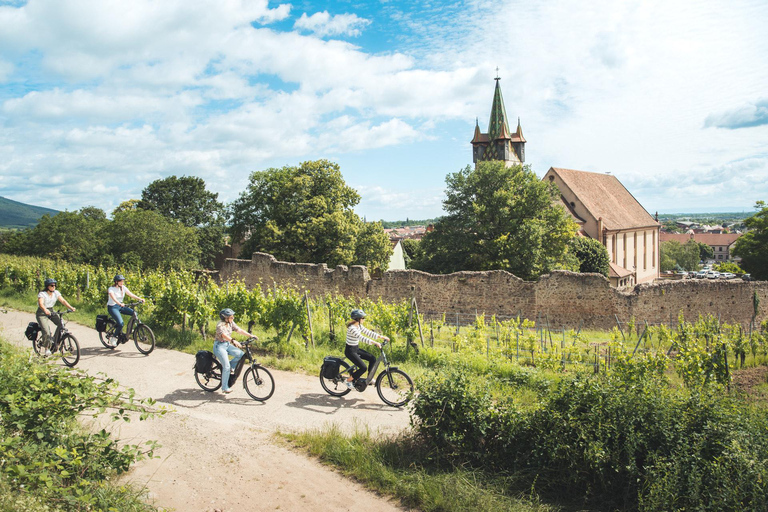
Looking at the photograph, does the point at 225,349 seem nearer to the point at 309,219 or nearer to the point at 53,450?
the point at 53,450

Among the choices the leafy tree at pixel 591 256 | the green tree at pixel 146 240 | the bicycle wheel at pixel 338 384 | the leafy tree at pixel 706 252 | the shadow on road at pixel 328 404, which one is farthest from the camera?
the leafy tree at pixel 706 252

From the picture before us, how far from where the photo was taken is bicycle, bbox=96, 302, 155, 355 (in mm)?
10391

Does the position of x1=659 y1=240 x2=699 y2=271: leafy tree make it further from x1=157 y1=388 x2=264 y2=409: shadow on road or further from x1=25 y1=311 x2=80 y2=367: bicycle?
x1=25 y1=311 x2=80 y2=367: bicycle

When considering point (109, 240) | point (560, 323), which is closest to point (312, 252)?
point (109, 240)

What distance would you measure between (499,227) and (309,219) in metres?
11.4

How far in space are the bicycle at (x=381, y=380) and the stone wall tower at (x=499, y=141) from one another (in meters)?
53.7

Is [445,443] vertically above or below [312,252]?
below

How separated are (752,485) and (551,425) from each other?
173cm

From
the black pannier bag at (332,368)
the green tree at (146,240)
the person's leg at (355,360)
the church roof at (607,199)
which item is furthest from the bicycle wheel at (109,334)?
the church roof at (607,199)

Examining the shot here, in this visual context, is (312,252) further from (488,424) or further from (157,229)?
(488,424)

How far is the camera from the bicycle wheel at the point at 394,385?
25.3ft

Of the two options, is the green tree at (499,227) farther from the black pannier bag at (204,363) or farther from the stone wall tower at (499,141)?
the stone wall tower at (499,141)

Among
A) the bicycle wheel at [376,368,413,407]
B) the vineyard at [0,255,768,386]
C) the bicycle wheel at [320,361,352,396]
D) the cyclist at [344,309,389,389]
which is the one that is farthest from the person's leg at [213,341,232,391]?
the vineyard at [0,255,768,386]

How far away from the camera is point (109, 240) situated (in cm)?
3003
